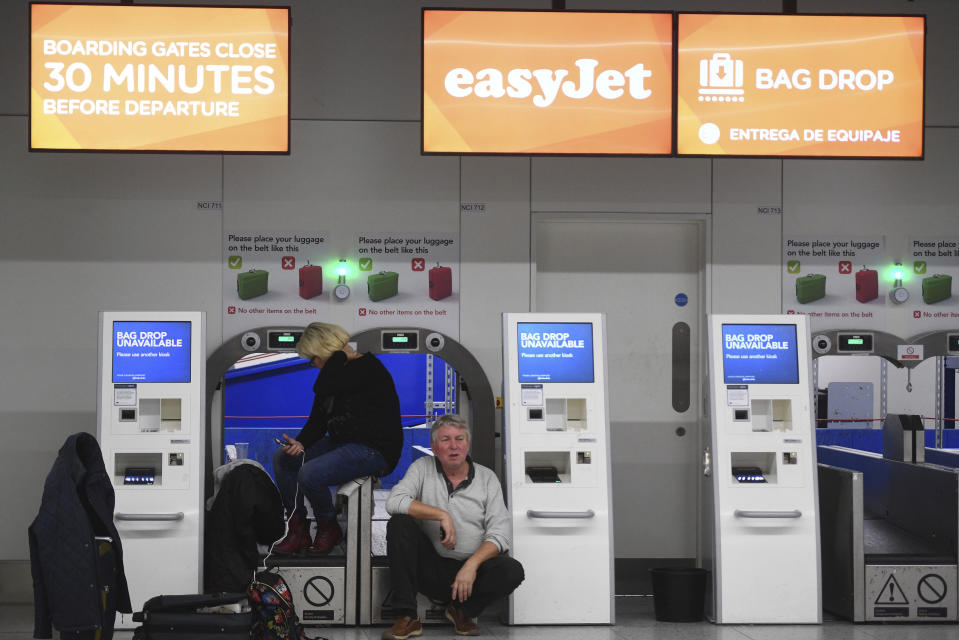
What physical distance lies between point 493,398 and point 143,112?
255cm

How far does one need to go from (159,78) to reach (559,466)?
9.11 feet

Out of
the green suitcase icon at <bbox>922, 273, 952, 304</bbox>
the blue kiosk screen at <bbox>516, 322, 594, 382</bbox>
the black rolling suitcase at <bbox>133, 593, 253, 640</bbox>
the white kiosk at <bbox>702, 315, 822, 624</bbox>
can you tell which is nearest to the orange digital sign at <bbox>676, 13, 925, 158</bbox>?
the white kiosk at <bbox>702, 315, 822, 624</bbox>

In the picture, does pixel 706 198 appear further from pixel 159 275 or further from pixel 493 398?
pixel 159 275

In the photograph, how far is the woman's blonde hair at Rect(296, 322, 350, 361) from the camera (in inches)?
222

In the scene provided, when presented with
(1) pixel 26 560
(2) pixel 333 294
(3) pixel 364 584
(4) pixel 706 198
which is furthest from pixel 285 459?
(4) pixel 706 198

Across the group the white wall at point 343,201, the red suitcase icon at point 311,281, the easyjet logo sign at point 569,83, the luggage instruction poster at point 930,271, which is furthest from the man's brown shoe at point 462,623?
the luggage instruction poster at point 930,271

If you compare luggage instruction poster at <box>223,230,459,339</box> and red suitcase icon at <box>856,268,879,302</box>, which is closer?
luggage instruction poster at <box>223,230,459,339</box>

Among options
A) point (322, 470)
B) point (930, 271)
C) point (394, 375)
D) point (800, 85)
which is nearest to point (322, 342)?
point (322, 470)

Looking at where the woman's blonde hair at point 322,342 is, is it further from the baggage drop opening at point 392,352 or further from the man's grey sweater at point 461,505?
the baggage drop opening at point 392,352

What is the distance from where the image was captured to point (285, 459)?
573 cm

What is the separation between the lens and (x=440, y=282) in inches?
261

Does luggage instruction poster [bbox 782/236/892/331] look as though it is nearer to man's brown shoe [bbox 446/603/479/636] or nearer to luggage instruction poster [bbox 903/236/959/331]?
luggage instruction poster [bbox 903/236/959/331]

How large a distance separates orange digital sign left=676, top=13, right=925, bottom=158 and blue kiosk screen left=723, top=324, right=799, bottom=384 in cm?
95

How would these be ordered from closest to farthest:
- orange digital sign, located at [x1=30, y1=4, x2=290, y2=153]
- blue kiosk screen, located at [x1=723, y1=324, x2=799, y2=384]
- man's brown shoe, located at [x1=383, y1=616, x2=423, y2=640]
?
man's brown shoe, located at [x1=383, y1=616, x2=423, y2=640] → orange digital sign, located at [x1=30, y1=4, x2=290, y2=153] → blue kiosk screen, located at [x1=723, y1=324, x2=799, y2=384]
